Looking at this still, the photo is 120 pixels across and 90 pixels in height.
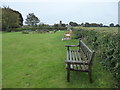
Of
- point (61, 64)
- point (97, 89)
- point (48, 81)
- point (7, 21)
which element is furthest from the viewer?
point (7, 21)

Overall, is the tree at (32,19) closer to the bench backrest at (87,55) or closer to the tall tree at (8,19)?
the tall tree at (8,19)

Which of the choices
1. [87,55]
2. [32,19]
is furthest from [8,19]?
[87,55]

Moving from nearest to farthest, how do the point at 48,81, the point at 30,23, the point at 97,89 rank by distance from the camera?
the point at 97,89, the point at 48,81, the point at 30,23

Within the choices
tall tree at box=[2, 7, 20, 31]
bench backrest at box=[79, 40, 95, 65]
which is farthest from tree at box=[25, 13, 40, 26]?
bench backrest at box=[79, 40, 95, 65]

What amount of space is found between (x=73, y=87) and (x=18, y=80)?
5.97 feet

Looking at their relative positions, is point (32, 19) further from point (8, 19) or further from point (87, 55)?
point (87, 55)

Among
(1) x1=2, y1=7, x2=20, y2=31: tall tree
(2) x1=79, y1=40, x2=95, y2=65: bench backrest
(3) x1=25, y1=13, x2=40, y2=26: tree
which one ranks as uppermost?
(3) x1=25, y1=13, x2=40, y2=26: tree

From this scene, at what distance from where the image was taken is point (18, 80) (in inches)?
160

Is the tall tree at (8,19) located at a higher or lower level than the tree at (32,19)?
lower

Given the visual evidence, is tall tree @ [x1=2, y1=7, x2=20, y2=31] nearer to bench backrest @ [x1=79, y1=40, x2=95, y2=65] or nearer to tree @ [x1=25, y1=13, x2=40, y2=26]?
tree @ [x1=25, y1=13, x2=40, y2=26]

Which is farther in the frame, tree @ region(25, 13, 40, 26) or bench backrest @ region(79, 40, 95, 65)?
tree @ region(25, 13, 40, 26)

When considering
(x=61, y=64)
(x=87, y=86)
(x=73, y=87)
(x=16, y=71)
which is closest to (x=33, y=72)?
(x=16, y=71)

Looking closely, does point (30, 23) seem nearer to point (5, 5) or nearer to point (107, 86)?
point (5, 5)

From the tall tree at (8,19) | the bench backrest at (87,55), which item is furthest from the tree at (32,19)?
the bench backrest at (87,55)
